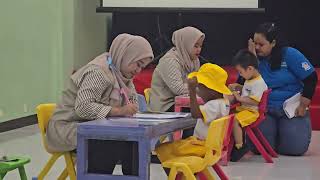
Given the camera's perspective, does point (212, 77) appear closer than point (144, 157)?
No

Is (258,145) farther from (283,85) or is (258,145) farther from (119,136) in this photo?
(119,136)

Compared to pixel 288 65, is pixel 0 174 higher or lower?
lower

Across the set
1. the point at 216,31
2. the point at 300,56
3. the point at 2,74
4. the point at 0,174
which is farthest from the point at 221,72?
the point at 216,31

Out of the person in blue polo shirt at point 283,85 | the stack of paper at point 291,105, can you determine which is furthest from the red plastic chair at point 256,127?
the stack of paper at point 291,105

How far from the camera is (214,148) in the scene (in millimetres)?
3240

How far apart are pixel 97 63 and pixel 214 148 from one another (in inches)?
28.9

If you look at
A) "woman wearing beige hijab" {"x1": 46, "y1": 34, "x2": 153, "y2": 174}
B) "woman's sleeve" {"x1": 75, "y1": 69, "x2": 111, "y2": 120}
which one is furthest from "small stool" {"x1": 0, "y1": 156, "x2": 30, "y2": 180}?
"woman's sleeve" {"x1": 75, "y1": 69, "x2": 111, "y2": 120}

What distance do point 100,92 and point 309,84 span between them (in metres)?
2.71

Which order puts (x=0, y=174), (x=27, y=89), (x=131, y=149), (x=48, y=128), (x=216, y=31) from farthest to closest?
(x=216, y=31) < (x=27, y=89) < (x=48, y=128) < (x=0, y=174) < (x=131, y=149)

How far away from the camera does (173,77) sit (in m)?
4.91

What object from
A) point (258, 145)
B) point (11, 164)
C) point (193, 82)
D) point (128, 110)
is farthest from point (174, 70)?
point (11, 164)

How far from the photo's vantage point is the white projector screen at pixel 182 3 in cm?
821

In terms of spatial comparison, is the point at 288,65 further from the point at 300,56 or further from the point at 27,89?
the point at 27,89

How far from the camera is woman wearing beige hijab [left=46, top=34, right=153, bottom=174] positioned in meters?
3.22
